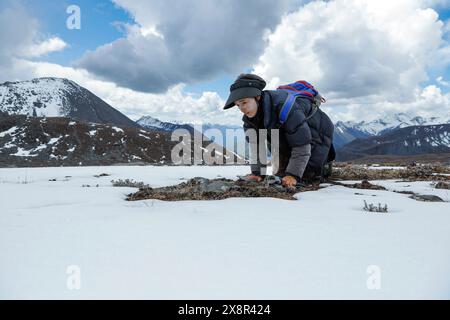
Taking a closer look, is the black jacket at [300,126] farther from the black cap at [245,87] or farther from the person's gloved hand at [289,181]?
the person's gloved hand at [289,181]

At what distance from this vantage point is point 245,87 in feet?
17.6

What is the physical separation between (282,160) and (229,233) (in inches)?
164

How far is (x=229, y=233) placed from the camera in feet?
8.20

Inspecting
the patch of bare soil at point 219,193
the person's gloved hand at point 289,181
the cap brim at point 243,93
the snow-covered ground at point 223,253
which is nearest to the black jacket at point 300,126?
the cap brim at point 243,93

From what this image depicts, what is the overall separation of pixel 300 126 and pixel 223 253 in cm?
392

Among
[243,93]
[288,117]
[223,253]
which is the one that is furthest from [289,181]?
[223,253]

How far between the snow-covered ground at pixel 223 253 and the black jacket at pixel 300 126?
2273 mm

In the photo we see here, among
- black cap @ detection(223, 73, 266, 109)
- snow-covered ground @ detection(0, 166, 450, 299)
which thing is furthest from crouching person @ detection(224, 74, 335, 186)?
snow-covered ground @ detection(0, 166, 450, 299)

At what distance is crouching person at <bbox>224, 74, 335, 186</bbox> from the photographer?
5.45 meters

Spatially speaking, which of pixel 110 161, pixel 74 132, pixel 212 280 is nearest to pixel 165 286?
pixel 212 280

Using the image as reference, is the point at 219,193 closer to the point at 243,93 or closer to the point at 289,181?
the point at 289,181

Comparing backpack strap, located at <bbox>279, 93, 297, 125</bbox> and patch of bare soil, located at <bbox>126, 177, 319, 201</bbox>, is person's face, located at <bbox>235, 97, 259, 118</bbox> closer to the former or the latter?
backpack strap, located at <bbox>279, 93, 297, 125</bbox>
